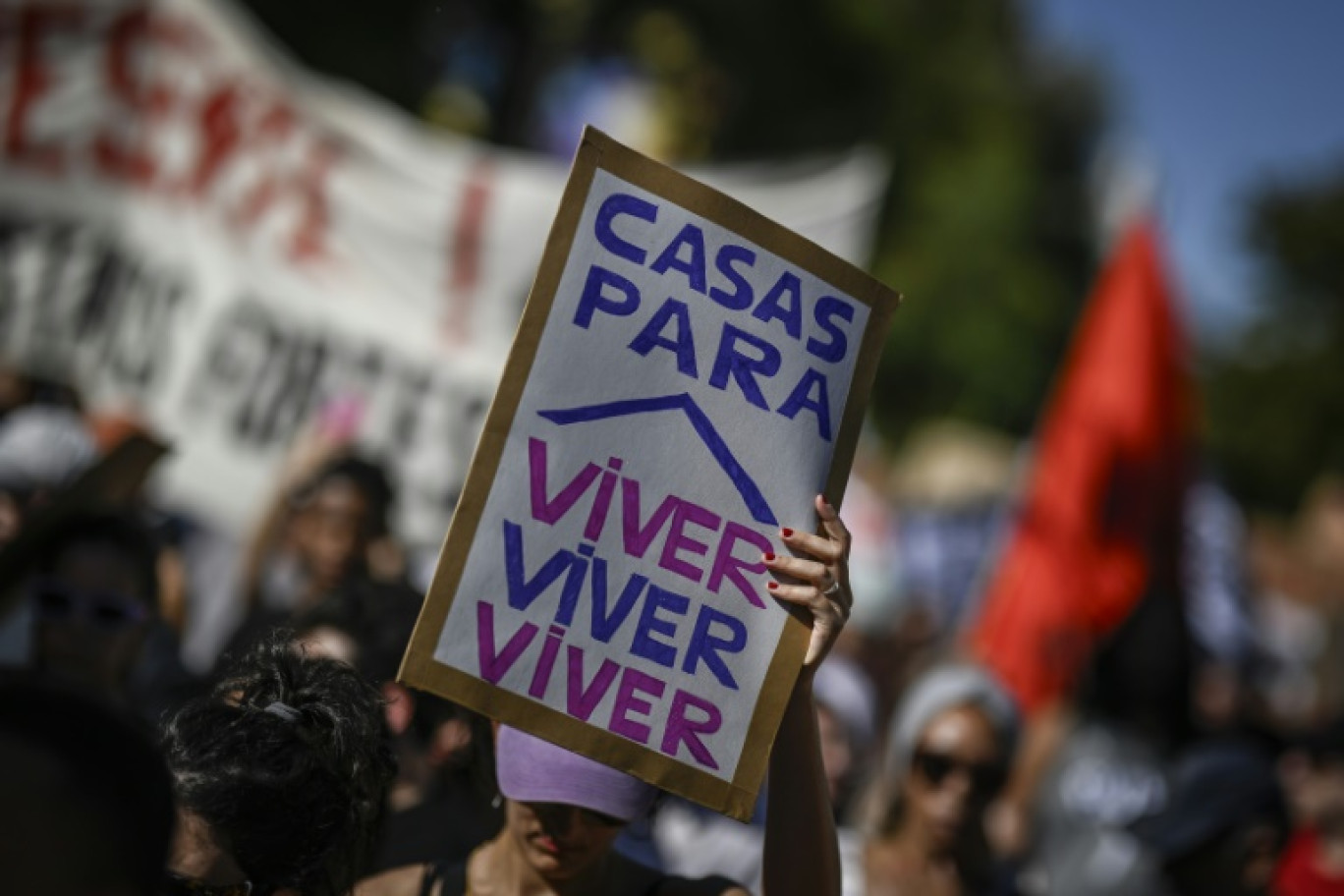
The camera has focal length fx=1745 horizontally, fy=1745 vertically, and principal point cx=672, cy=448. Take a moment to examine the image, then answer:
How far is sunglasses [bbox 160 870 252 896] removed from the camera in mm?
1922

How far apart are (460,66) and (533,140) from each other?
4.25 ft

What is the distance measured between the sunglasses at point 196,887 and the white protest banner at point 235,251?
371 centimetres

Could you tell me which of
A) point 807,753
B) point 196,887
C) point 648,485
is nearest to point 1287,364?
point 807,753

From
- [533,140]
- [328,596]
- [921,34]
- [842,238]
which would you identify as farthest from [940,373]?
[328,596]

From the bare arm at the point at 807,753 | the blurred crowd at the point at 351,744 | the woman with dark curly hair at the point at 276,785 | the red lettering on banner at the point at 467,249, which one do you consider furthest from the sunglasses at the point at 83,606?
the red lettering on banner at the point at 467,249

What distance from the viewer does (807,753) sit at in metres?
2.38

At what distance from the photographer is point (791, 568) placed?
2.30 metres

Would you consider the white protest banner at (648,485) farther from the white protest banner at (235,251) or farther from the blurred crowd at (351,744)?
the white protest banner at (235,251)

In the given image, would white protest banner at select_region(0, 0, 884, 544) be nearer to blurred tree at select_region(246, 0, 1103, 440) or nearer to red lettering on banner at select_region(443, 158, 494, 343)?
red lettering on banner at select_region(443, 158, 494, 343)

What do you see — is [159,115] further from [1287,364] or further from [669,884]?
[1287,364]

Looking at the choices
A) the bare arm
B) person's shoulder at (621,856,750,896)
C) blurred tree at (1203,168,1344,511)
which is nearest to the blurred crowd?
person's shoulder at (621,856,750,896)

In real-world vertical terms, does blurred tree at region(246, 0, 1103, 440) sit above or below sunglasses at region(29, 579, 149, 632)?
above

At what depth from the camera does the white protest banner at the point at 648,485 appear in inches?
84.7

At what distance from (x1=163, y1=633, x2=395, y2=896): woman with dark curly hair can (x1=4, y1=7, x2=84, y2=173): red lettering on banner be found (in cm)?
382
